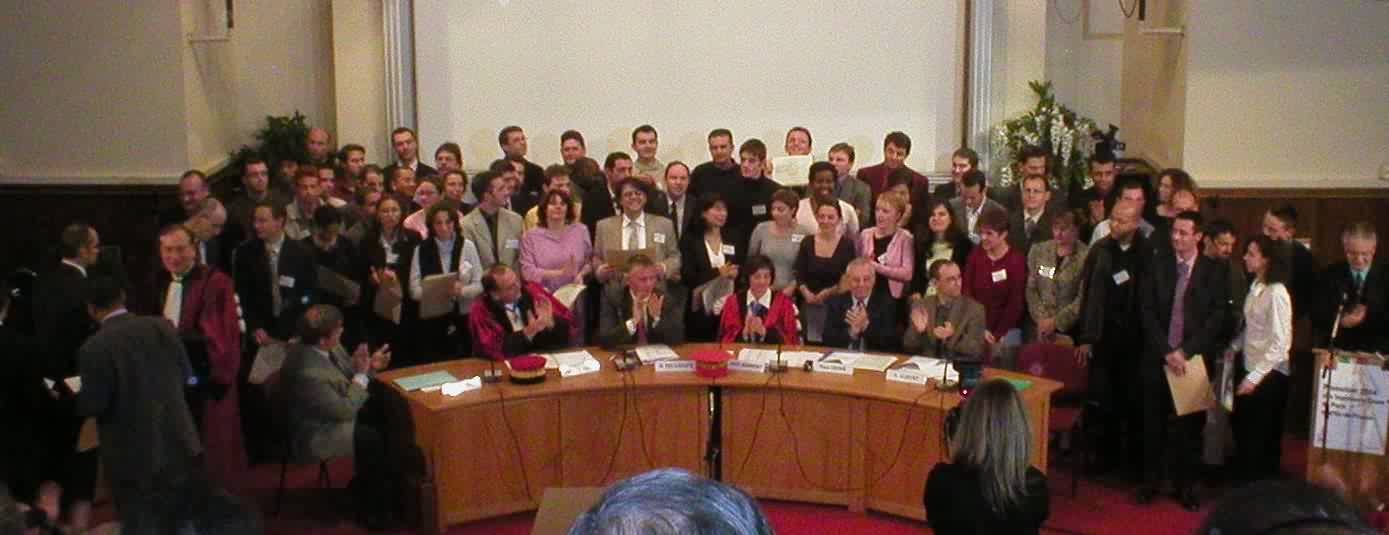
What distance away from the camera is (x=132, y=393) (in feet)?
19.2

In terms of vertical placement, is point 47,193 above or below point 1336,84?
below

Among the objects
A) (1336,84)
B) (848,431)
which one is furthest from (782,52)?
(848,431)

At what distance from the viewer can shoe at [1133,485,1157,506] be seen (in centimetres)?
715

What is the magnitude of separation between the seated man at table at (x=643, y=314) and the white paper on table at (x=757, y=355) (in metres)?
0.54

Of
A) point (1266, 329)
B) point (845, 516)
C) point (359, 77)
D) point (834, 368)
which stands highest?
point (359, 77)

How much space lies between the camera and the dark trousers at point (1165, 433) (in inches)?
279

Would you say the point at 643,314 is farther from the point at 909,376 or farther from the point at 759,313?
the point at 909,376

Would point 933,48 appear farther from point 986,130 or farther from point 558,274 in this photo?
point 558,274

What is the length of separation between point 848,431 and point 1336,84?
16.1 ft

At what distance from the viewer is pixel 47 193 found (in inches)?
386

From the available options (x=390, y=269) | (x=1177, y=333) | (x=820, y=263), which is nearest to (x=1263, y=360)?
(x=1177, y=333)

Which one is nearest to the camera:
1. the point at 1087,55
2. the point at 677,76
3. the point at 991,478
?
the point at 991,478

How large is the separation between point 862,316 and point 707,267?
117 centimetres

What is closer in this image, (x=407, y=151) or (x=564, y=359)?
(x=564, y=359)
